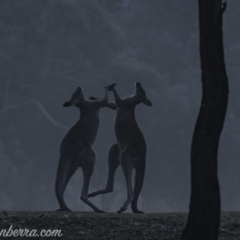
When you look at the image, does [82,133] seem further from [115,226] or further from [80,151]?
[115,226]

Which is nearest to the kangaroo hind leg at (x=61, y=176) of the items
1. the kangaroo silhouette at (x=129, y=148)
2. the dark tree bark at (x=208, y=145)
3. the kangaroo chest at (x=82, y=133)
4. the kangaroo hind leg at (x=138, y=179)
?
the kangaroo chest at (x=82, y=133)

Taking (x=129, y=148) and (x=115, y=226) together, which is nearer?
(x=115, y=226)

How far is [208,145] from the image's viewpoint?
10141 millimetres

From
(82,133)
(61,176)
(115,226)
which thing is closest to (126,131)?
Result: (82,133)

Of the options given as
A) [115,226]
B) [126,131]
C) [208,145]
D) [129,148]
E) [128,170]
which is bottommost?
[115,226]

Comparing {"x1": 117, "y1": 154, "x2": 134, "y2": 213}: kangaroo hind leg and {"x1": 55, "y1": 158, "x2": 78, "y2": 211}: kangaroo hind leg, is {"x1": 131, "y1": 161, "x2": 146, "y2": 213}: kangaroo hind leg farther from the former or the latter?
{"x1": 55, "y1": 158, "x2": 78, "y2": 211}: kangaroo hind leg

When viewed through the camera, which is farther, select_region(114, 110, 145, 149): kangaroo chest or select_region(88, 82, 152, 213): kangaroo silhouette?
select_region(114, 110, 145, 149): kangaroo chest

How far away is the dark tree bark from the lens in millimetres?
10094

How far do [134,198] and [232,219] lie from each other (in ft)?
15.9

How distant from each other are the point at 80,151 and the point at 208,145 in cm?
849

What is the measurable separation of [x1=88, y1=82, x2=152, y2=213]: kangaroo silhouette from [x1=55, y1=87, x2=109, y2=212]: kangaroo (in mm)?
877

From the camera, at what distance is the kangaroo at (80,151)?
18109mm

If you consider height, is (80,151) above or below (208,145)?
above

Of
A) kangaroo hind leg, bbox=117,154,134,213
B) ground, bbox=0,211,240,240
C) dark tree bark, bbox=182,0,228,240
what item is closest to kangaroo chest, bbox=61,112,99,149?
kangaroo hind leg, bbox=117,154,134,213
